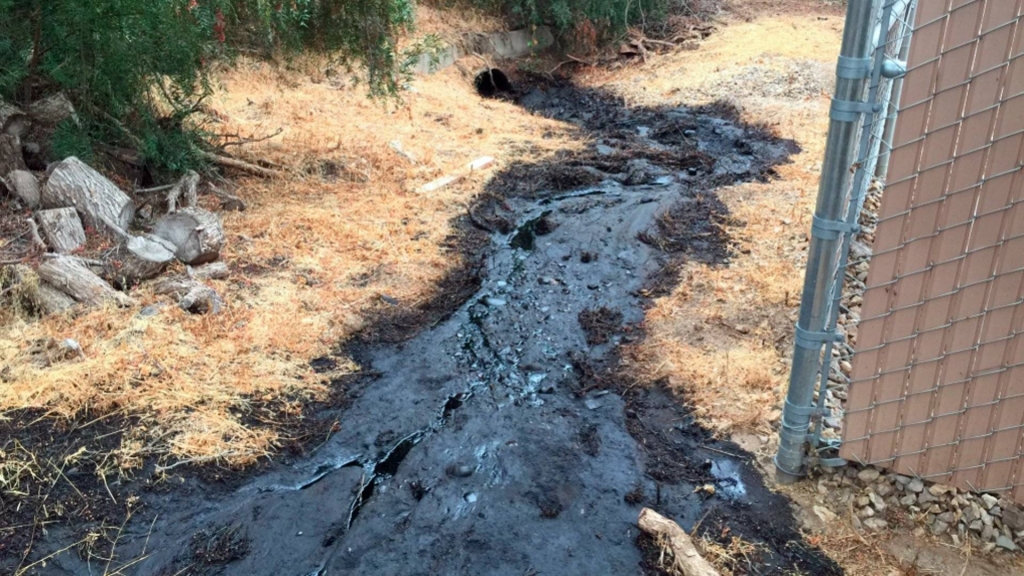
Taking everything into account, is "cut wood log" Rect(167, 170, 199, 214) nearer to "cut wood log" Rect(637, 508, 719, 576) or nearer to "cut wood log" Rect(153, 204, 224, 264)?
"cut wood log" Rect(153, 204, 224, 264)

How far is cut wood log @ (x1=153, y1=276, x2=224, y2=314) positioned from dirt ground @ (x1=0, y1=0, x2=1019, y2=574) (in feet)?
0.42

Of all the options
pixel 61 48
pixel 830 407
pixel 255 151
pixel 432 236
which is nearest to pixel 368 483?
pixel 830 407

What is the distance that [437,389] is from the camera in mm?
5023

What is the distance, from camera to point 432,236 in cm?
731

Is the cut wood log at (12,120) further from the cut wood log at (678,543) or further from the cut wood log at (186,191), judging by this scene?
the cut wood log at (678,543)

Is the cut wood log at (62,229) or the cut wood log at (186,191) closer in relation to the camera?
the cut wood log at (62,229)

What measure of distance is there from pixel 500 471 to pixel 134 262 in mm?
3483

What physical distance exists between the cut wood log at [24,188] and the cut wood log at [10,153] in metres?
0.15

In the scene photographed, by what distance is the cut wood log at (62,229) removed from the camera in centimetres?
594

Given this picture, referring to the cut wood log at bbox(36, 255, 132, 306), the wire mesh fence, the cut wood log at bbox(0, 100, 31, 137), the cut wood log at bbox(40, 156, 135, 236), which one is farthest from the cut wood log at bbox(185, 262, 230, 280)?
the wire mesh fence

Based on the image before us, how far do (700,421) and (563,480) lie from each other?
39.0 inches

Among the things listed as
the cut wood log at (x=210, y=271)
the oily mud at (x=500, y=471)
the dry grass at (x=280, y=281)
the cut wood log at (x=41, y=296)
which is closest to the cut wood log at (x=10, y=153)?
the dry grass at (x=280, y=281)

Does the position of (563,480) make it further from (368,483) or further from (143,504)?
(143,504)

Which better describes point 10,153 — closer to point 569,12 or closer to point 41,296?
point 41,296
